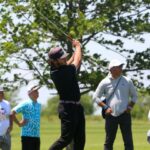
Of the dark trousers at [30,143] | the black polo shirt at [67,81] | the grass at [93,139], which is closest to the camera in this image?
the black polo shirt at [67,81]

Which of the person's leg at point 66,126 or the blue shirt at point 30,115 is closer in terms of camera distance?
the person's leg at point 66,126

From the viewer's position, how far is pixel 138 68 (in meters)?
25.5

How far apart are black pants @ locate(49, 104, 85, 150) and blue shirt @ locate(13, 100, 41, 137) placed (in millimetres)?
3315

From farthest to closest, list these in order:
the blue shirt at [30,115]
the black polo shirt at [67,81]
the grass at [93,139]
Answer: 1. the grass at [93,139]
2. the blue shirt at [30,115]
3. the black polo shirt at [67,81]

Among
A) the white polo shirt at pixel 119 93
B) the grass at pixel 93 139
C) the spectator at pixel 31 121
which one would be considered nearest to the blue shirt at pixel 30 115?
the spectator at pixel 31 121

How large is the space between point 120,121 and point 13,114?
97.4 inches

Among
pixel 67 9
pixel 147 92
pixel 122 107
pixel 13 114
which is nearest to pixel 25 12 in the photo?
pixel 67 9

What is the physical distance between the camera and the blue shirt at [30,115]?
1539cm

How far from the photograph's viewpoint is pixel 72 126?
12.0m

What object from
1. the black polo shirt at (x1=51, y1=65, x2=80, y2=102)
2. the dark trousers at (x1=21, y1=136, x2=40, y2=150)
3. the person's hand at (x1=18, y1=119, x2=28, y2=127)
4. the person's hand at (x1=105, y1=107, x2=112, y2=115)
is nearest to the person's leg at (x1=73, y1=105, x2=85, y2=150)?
the black polo shirt at (x1=51, y1=65, x2=80, y2=102)

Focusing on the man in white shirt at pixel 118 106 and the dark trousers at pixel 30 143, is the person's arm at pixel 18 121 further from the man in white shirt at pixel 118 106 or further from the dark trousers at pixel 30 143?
the man in white shirt at pixel 118 106

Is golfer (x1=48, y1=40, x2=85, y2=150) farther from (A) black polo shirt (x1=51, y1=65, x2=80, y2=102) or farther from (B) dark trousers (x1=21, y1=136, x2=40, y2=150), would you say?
(B) dark trousers (x1=21, y1=136, x2=40, y2=150)

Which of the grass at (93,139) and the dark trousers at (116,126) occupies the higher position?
the dark trousers at (116,126)

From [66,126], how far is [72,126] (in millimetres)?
119
